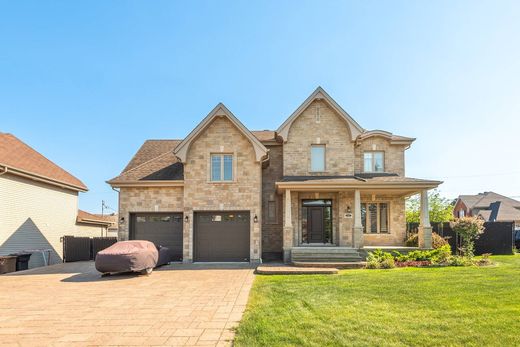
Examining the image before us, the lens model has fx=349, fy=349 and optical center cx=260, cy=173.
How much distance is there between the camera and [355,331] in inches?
211

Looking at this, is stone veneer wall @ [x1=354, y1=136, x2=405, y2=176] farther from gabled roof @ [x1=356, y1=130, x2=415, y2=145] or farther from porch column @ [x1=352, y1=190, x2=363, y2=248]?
porch column @ [x1=352, y1=190, x2=363, y2=248]

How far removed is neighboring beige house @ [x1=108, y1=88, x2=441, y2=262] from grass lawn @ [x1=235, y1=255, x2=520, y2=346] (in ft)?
19.0

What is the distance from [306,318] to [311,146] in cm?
1203

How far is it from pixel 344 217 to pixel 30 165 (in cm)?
1530

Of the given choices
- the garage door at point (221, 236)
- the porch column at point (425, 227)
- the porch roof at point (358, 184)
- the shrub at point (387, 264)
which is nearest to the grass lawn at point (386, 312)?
the shrub at point (387, 264)

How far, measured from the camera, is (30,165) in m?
16.8

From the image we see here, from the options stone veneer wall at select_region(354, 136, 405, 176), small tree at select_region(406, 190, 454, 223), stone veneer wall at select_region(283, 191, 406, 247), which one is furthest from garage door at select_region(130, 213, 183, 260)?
small tree at select_region(406, 190, 454, 223)

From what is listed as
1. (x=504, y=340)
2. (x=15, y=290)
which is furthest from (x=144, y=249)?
(x=504, y=340)

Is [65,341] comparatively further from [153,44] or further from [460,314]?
[153,44]

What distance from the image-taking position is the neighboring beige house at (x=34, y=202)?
14.9m

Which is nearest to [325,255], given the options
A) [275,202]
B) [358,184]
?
[358,184]

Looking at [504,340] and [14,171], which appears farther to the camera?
[14,171]

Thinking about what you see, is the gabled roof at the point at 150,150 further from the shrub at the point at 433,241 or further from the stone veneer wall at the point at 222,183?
→ the shrub at the point at 433,241

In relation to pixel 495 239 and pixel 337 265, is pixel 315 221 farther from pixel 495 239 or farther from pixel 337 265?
pixel 495 239
